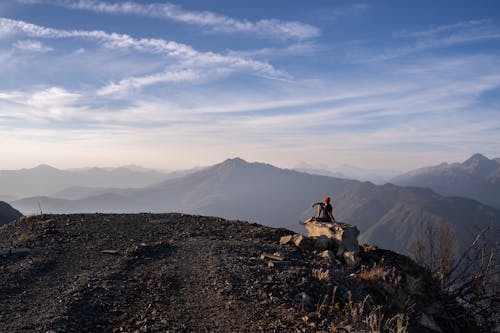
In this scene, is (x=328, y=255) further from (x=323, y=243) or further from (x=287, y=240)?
(x=287, y=240)

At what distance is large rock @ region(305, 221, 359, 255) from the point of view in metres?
15.9

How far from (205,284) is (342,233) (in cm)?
702

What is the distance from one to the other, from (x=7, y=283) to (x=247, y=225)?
1182cm

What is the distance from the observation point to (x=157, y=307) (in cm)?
1012

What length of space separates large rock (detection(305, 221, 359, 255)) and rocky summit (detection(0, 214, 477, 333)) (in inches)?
3.7

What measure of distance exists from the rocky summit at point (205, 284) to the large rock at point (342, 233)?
9 centimetres

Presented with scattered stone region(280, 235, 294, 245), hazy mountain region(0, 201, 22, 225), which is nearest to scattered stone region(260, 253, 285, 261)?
scattered stone region(280, 235, 294, 245)

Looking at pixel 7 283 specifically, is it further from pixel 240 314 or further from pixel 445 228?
pixel 445 228

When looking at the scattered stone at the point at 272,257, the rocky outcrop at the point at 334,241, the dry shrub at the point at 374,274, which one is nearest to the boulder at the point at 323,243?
the rocky outcrop at the point at 334,241

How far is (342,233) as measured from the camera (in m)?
16.1

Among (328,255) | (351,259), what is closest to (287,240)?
(328,255)

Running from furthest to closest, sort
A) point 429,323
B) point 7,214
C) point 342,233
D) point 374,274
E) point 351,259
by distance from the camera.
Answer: point 7,214 → point 342,233 → point 351,259 → point 374,274 → point 429,323

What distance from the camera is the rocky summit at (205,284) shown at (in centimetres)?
935

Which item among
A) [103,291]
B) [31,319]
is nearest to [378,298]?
[103,291]
